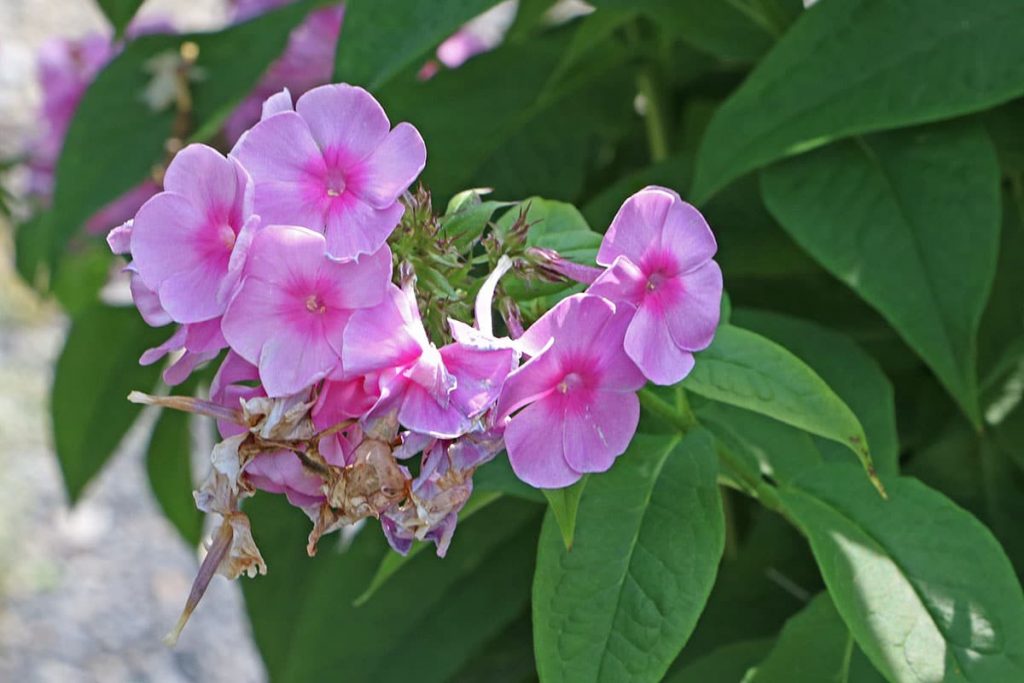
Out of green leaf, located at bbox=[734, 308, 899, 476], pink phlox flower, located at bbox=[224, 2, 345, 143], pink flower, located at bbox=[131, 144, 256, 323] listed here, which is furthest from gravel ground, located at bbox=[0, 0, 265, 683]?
pink flower, located at bbox=[131, 144, 256, 323]

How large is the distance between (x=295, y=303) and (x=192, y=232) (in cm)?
6

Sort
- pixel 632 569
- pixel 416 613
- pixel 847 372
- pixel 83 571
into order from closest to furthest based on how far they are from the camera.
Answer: pixel 632 569, pixel 847 372, pixel 416 613, pixel 83 571

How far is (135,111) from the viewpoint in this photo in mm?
1135

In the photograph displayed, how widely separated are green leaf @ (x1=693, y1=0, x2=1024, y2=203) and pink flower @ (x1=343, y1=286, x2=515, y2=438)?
0.31 m

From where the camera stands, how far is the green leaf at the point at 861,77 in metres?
0.81

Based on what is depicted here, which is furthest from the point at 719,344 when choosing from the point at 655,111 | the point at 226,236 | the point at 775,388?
the point at 655,111

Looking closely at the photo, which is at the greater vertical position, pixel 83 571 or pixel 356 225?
pixel 356 225

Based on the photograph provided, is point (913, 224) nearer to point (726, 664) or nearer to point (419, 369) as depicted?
point (726, 664)

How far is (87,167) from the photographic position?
1.09 m

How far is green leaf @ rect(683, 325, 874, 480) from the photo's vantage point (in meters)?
0.64

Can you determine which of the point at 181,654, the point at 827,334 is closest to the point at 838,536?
the point at 827,334

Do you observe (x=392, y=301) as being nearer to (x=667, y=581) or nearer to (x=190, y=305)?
(x=190, y=305)

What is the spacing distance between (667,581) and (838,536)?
0.39 feet

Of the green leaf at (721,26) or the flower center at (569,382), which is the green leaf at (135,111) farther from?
the flower center at (569,382)
